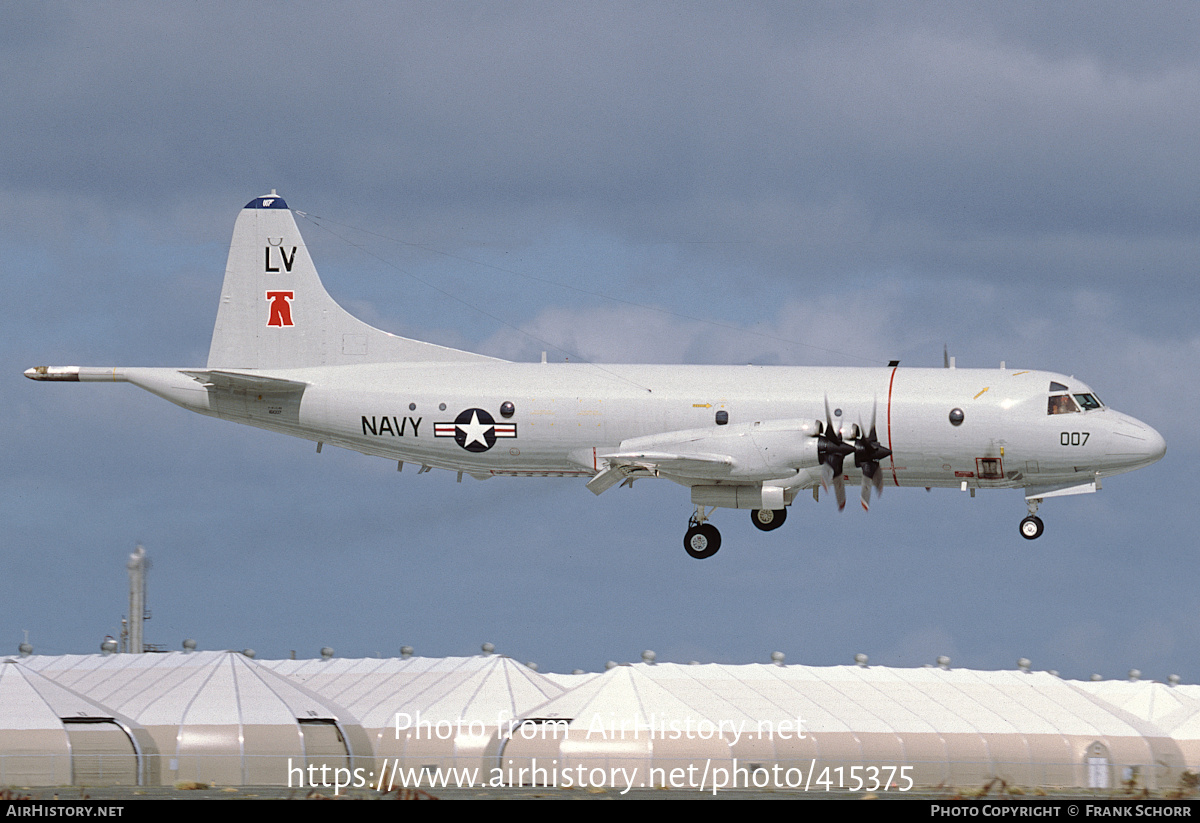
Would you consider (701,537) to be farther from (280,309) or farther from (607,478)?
(280,309)

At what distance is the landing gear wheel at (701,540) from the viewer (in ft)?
174

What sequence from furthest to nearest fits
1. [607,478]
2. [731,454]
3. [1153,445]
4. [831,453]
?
1. [1153,445]
2. [607,478]
3. [731,454]
4. [831,453]

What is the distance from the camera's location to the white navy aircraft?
5059cm

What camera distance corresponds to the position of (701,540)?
173 ft

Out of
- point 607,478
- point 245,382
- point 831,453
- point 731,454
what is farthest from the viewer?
point 245,382

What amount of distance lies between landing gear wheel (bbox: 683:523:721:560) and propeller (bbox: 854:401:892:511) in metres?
5.04

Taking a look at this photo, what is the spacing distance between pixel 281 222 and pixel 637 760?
23937mm

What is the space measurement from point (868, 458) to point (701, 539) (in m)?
5.94

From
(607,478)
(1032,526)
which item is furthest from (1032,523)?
(607,478)

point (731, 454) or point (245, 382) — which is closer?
point (731, 454)

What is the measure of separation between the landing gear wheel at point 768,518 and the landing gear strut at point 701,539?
1280 millimetres
